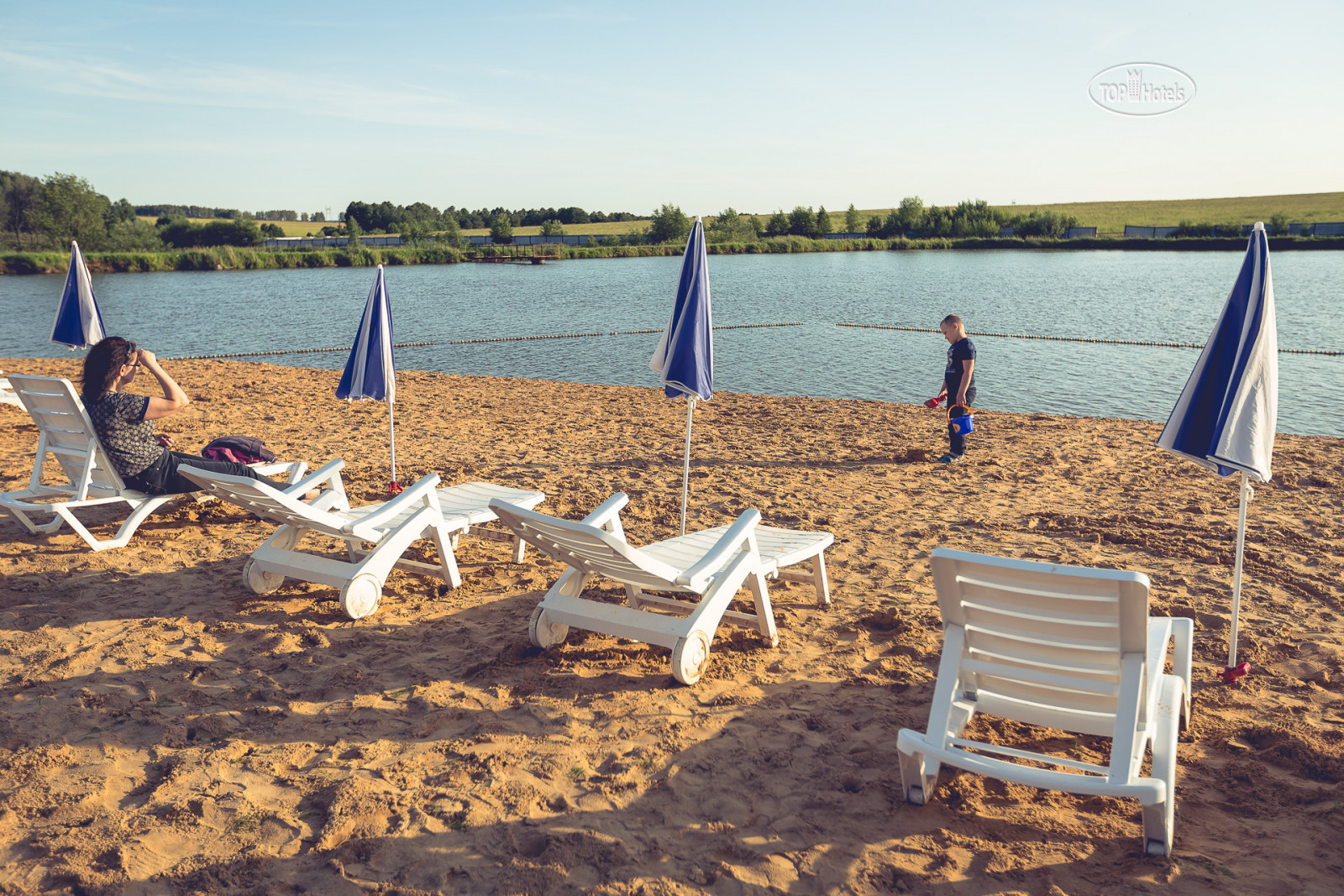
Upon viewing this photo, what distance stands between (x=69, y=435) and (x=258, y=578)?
2.28m

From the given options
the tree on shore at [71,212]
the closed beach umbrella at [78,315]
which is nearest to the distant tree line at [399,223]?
the tree on shore at [71,212]

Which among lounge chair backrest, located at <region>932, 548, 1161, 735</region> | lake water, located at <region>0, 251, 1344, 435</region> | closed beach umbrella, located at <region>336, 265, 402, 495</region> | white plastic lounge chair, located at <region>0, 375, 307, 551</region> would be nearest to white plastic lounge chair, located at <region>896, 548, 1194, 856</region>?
lounge chair backrest, located at <region>932, 548, 1161, 735</region>

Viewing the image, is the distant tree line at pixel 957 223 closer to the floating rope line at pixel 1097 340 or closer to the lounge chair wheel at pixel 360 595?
the floating rope line at pixel 1097 340

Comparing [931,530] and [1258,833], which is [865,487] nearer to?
[931,530]

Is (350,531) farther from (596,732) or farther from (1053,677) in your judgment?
(1053,677)

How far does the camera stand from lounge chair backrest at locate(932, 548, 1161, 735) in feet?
9.20

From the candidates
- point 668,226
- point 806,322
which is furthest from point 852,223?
point 806,322

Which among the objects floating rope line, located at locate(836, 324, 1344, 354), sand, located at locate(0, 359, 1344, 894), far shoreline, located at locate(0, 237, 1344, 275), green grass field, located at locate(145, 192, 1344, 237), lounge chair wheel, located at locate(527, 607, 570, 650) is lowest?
sand, located at locate(0, 359, 1344, 894)

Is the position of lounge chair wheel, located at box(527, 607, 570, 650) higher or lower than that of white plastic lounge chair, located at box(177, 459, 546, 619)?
lower

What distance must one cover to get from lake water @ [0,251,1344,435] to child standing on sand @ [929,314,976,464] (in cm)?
635

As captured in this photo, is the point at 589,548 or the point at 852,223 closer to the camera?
the point at 589,548

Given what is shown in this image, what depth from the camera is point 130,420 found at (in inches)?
226

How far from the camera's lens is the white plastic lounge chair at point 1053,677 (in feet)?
9.09

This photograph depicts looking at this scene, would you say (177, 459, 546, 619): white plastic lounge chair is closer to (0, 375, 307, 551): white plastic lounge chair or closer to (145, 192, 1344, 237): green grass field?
(0, 375, 307, 551): white plastic lounge chair
